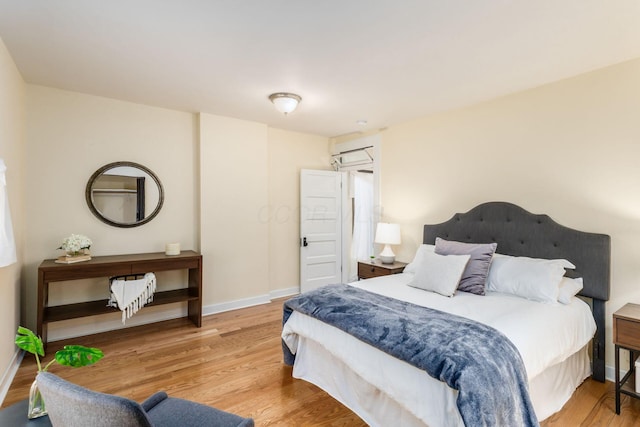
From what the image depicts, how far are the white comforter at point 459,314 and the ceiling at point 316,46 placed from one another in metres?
1.86

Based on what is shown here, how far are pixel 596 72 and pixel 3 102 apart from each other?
4.61 meters

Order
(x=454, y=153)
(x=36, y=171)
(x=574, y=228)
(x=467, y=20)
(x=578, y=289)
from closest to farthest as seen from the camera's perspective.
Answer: (x=467, y=20)
(x=578, y=289)
(x=574, y=228)
(x=36, y=171)
(x=454, y=153)

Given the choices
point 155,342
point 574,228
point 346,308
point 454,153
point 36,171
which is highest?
point 454,153

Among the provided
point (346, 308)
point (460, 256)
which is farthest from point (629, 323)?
point (346, 308)

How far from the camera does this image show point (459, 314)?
2145mm

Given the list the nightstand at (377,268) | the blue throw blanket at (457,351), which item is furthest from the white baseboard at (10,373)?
the nightstand at (377,268)

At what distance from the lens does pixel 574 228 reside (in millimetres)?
2730

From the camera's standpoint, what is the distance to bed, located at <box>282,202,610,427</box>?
1722mm

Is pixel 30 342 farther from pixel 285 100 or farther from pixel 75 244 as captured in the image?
pixel 285 100

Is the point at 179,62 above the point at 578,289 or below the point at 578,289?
above

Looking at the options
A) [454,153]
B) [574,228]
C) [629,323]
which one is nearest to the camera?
[629,323]

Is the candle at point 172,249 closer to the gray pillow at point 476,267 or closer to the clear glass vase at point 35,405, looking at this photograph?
the clear glass vase at point 35,405

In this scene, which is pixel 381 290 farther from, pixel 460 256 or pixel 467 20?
pixel 467 20

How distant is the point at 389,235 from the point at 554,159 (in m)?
1.87
